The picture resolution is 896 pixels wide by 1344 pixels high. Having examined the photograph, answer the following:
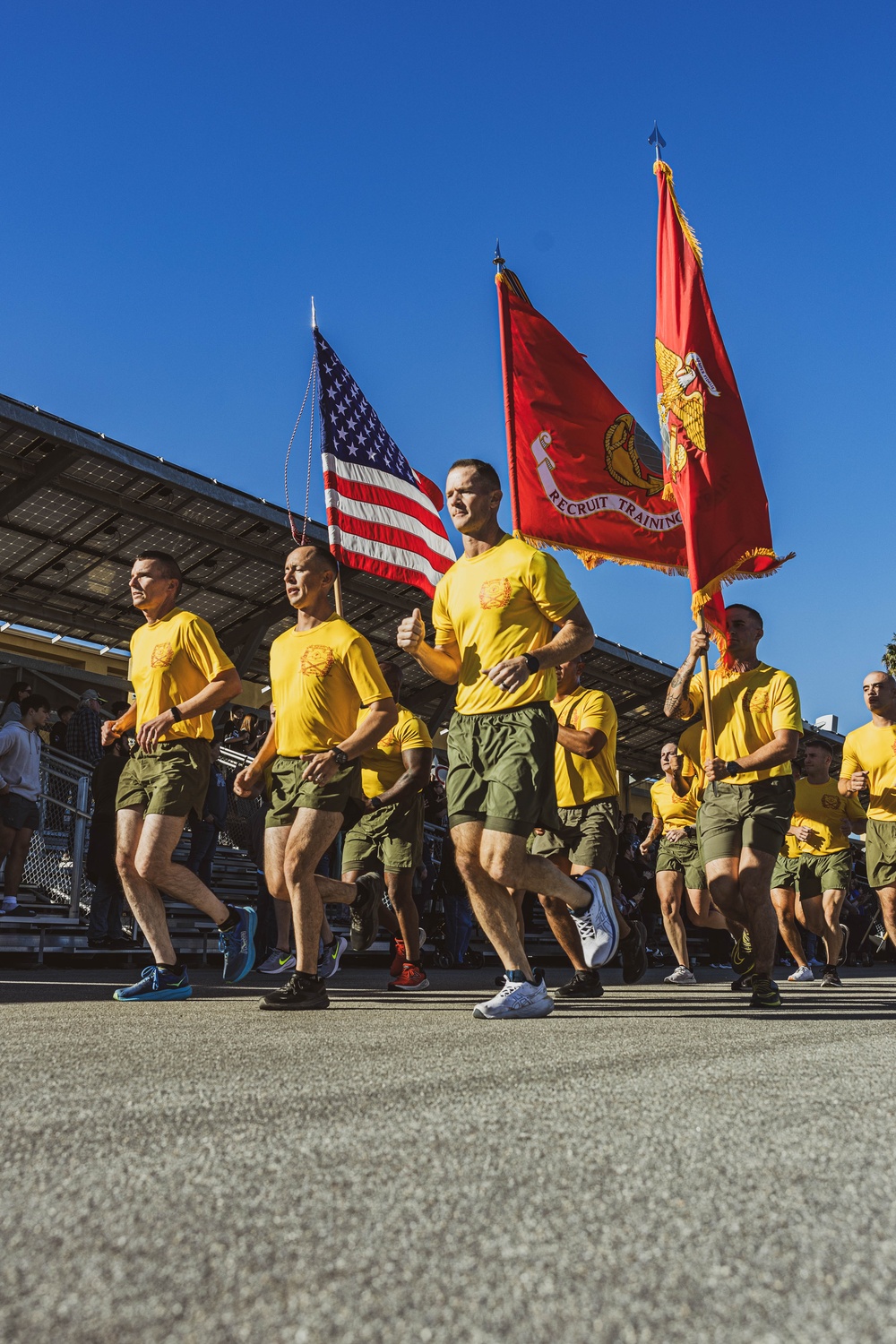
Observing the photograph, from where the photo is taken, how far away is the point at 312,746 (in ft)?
17.6

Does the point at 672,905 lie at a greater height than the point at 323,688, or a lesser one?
lesser

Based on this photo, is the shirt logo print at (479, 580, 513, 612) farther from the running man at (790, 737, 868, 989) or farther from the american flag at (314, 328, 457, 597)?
the running man at (790, 737, 868, 989)

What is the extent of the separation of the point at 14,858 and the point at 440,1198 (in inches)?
337

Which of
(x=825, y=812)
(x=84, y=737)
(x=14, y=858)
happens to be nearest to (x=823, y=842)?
(x=825, y=812)

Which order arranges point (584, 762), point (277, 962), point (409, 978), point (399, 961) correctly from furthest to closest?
point (277, 962) → point (399, 961) → point (409, 978) → point (584, 762)

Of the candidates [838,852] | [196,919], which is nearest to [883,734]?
[838,852]

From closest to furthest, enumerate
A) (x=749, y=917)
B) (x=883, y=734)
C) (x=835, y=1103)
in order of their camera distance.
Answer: (x=835, y=1103)
(x=749, y=917)
(x=883, y=734)

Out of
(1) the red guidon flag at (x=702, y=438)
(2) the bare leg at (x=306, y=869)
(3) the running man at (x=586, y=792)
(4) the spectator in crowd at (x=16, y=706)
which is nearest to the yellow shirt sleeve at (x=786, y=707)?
(1) the red guidon flag at (x=702, y=438)

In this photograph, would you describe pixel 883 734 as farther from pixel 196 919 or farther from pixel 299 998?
pixel 196 919

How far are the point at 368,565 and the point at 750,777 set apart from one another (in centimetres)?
434

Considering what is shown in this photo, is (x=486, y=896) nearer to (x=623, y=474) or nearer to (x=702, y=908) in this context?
(x=702, y=908)

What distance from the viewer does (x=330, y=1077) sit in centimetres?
241

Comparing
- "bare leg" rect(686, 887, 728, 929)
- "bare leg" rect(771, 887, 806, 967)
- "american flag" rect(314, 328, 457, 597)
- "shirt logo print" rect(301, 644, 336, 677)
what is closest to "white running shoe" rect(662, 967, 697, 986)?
"bare leg" rect(686, 887, 728, 929)

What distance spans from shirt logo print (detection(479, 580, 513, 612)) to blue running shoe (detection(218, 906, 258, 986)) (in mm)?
2129
